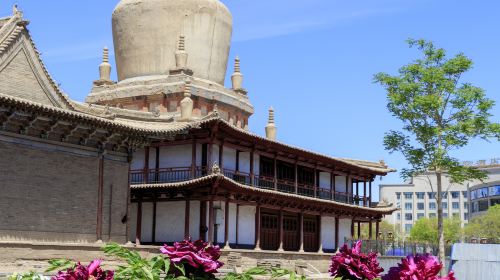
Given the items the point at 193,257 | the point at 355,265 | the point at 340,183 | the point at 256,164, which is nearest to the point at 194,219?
the point at 256,164

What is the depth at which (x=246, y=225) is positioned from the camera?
39156 millimetres

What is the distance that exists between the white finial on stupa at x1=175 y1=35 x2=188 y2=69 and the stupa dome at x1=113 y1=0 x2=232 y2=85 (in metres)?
1.51

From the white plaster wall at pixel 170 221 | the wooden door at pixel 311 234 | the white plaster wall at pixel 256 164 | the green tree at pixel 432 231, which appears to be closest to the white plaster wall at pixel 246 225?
the white plaster wall at pixel 256 164

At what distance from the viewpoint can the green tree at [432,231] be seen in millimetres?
100812

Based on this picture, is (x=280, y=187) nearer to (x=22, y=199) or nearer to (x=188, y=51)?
(x=188, y=51)

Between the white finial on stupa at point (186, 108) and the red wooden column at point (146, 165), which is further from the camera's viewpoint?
the white finial on stupa at point (186, 108)

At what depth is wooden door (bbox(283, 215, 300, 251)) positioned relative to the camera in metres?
42.5

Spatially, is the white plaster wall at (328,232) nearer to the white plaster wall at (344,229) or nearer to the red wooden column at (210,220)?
the white plaster wall at (344,229)

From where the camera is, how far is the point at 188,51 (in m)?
46.4

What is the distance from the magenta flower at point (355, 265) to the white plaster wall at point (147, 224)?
32.9 m

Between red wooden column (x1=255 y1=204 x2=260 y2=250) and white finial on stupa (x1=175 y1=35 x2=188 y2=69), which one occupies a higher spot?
white finial on stupa (x1=175 y1=35 x2=188 y2=69)

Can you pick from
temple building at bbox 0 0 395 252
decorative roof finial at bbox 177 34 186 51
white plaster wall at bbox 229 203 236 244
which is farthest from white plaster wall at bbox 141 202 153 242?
decorative roof finial at bbox 177 34 186 51

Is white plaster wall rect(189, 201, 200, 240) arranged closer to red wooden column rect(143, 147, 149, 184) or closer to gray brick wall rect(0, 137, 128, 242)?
red wooden column rect(143, 147, 149, 184)

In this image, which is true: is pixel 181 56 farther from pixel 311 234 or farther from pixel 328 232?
pixel 328 232
